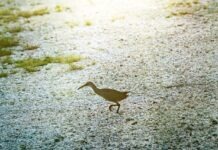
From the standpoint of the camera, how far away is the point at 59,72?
36.5 feet

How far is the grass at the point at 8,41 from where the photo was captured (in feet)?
46.3

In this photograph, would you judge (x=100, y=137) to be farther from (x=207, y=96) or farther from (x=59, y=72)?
(x=59, y=72)

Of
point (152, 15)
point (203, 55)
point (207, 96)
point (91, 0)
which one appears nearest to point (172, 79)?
point (207, 96)

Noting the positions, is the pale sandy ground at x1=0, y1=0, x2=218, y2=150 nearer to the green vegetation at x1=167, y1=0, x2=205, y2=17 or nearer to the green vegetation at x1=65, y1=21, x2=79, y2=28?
the green vegetation at x1=65, y1=21, x2=79, y2=28

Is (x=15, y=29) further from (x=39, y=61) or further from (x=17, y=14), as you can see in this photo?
(x=39, y=61)

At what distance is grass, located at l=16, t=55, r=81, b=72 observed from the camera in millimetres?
11750

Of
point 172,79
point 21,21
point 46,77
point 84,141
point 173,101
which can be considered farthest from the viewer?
point 21,21

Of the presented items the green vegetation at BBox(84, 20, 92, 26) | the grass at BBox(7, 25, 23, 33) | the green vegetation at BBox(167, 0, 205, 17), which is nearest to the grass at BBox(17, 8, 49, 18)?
the grass at BBox(7, 25, 23, 33)

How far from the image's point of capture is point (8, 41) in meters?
14.4

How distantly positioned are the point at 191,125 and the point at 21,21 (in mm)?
11846

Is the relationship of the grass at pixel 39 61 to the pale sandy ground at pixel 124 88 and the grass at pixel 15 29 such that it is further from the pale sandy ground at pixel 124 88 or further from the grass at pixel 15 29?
the grass at pixel 15 29

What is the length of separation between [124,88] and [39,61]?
3.62m

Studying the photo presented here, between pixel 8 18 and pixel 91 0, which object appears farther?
pixel 91 0

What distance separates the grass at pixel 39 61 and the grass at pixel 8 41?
1993 millimetres
